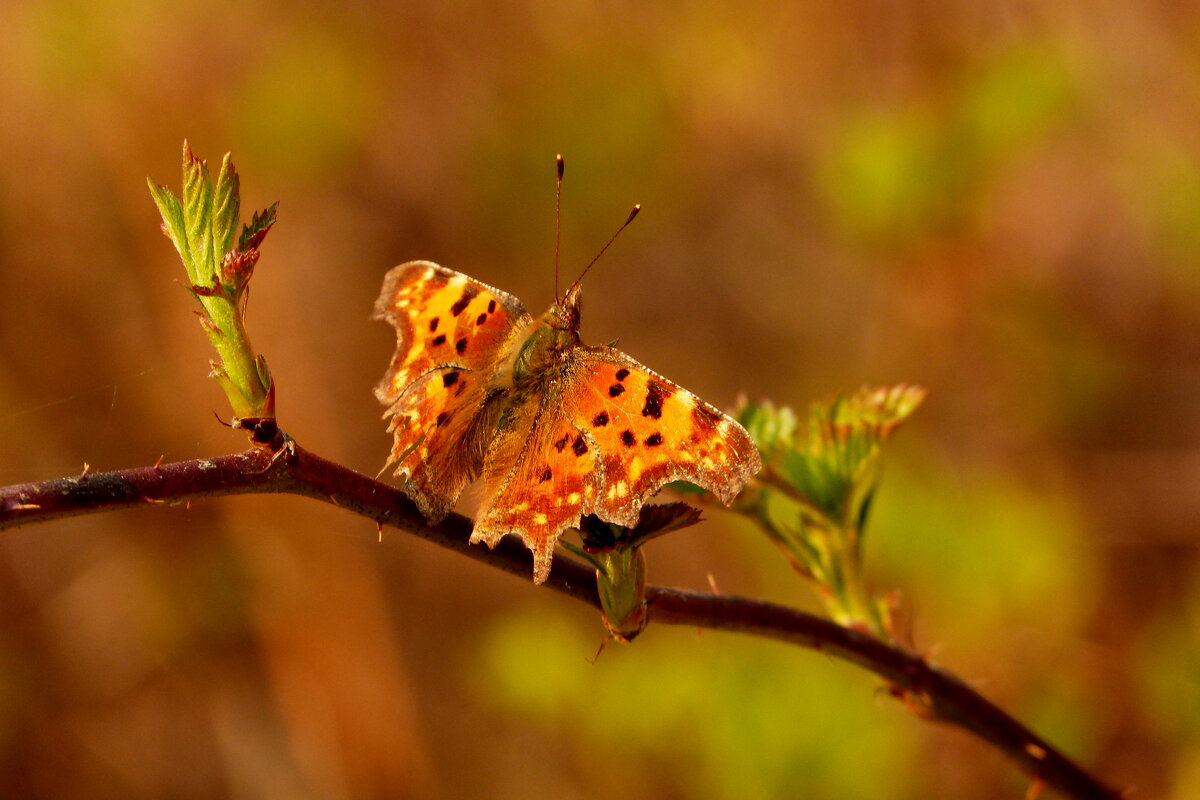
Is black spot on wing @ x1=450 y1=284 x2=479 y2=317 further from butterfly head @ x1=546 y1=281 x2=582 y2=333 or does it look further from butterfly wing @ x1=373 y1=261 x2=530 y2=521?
butterfly head @ x1=546 y1=281 x2=582 y2=333

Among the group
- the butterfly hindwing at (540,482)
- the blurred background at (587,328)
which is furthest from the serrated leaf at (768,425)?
the blurred background at (587,328)

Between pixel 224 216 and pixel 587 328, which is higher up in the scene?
pixel 224 216

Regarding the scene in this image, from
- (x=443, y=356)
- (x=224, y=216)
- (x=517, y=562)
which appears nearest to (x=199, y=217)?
(x=224, y=216)

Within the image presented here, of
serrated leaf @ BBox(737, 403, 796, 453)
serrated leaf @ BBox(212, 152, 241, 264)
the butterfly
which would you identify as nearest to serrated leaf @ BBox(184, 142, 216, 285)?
serrated leaf @ BBox(212, 152, 241, 264)

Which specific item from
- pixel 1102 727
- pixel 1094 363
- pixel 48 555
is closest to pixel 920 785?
pixel 1102 727

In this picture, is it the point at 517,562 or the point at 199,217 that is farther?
the point at 517,562

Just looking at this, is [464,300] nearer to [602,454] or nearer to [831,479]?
[602,454]
